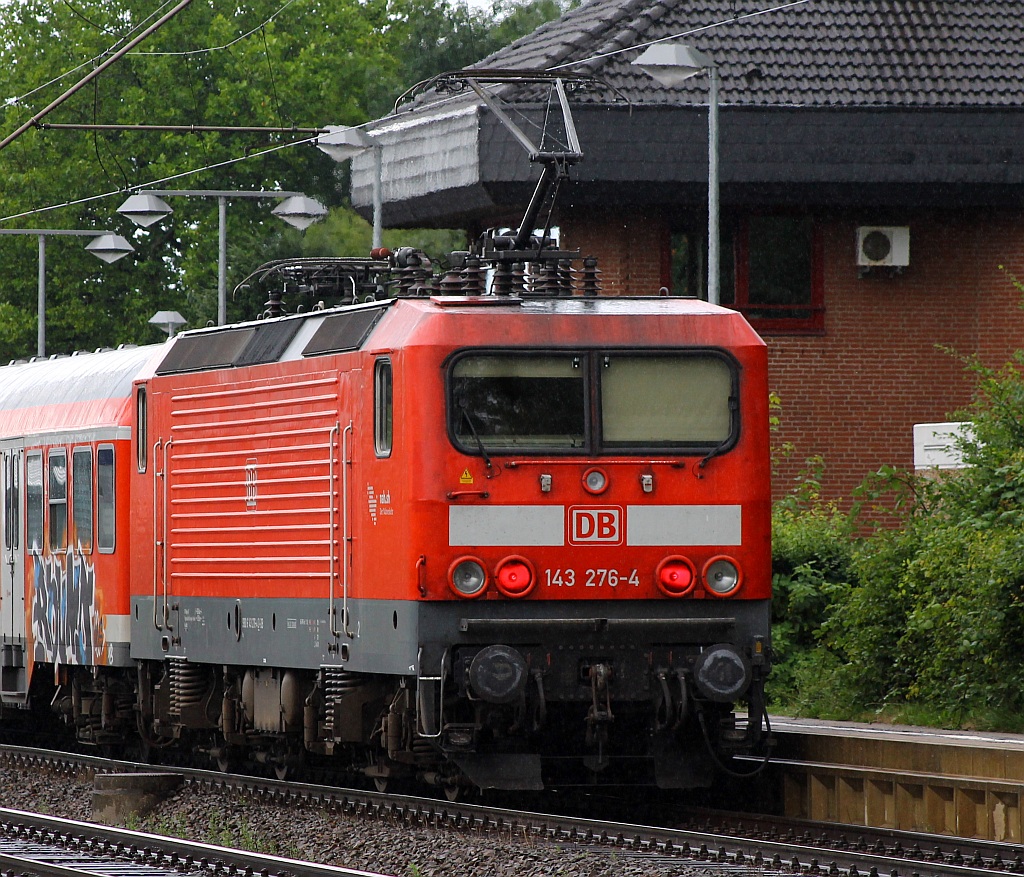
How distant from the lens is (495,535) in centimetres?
1335

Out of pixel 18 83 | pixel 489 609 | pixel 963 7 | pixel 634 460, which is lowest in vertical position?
pixel 489 609

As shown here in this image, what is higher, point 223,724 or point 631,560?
point 631,560

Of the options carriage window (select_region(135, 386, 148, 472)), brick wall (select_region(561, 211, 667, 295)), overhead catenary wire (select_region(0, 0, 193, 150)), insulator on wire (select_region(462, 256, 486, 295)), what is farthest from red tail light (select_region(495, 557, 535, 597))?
brick wall (select_region(561, 211, 667, 295))

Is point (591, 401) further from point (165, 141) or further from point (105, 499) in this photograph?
point (165, 141)

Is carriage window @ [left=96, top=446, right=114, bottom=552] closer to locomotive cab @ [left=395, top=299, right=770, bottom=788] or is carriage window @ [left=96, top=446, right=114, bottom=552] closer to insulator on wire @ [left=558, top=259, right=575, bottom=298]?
insulator on wire @ [left=558, top=259, right=575, bottom=298]

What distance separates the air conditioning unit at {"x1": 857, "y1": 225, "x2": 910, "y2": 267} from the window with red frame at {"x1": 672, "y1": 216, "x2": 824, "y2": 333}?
23.8 inches

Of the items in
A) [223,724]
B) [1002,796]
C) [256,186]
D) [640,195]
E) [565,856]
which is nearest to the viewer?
[565,856]

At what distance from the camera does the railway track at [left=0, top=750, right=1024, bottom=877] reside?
11641 millimetres

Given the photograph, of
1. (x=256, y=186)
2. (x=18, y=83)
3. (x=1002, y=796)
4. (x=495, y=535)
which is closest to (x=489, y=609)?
(x=495, y=535)

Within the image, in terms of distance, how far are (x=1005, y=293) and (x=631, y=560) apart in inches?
701

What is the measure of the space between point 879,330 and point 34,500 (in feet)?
46.3

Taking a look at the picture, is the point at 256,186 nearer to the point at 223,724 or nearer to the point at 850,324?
the point at 850,324

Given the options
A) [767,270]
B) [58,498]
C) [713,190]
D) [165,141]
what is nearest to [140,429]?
[58,498]

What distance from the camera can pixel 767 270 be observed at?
30094 mm
